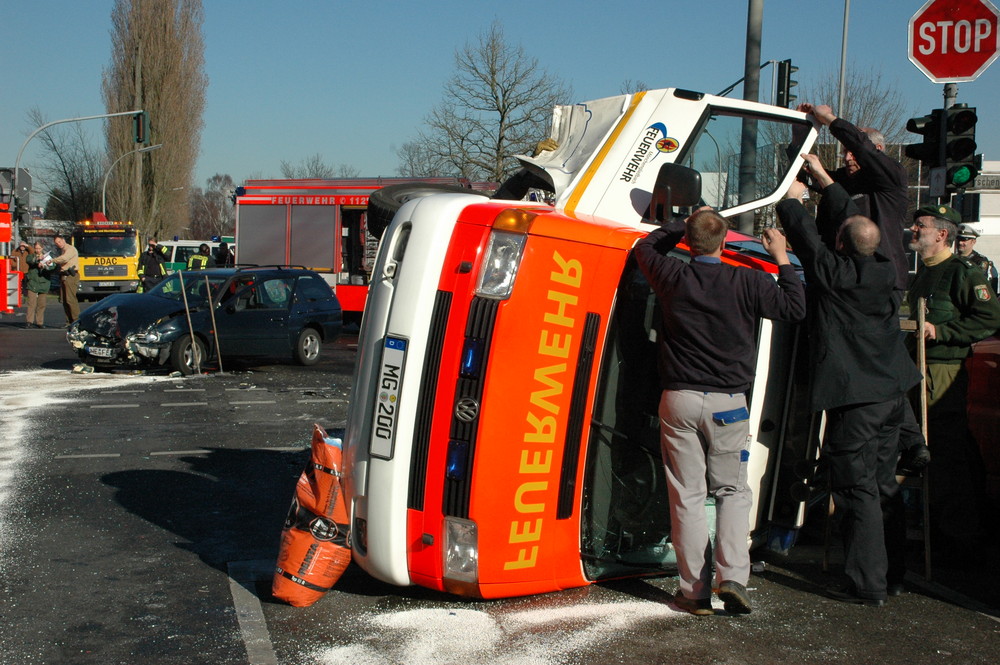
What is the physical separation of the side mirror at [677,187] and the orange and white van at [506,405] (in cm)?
30

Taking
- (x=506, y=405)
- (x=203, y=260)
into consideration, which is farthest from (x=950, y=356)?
(x=203, y=260)

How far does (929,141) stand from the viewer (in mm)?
10109

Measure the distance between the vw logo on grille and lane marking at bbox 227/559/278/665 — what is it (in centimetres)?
122

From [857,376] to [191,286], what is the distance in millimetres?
11544

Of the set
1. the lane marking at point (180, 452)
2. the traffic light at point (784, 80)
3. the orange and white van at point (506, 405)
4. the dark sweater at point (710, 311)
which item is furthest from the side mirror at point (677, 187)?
the traffic light at point (784, 80)

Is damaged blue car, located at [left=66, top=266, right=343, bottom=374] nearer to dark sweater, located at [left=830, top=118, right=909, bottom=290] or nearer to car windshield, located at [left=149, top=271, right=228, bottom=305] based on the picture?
car windshield, located at [left=149, top=271, right=228, bottom=305]

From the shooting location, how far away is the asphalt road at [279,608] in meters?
4.16

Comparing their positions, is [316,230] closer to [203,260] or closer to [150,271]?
[150,271]

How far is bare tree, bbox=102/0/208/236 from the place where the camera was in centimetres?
5372

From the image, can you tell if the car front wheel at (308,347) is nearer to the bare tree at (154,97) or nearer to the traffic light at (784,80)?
the traffic light at (784,80)

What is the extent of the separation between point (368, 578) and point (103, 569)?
1402mm

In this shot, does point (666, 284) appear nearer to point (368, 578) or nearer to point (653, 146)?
point (653, 146)

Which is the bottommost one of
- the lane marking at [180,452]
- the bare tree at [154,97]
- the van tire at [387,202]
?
the lane marking at [180,452]

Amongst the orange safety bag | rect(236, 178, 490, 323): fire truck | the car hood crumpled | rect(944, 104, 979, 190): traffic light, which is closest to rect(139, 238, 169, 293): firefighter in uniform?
rect(236, 178, 490, 323): fire truck
